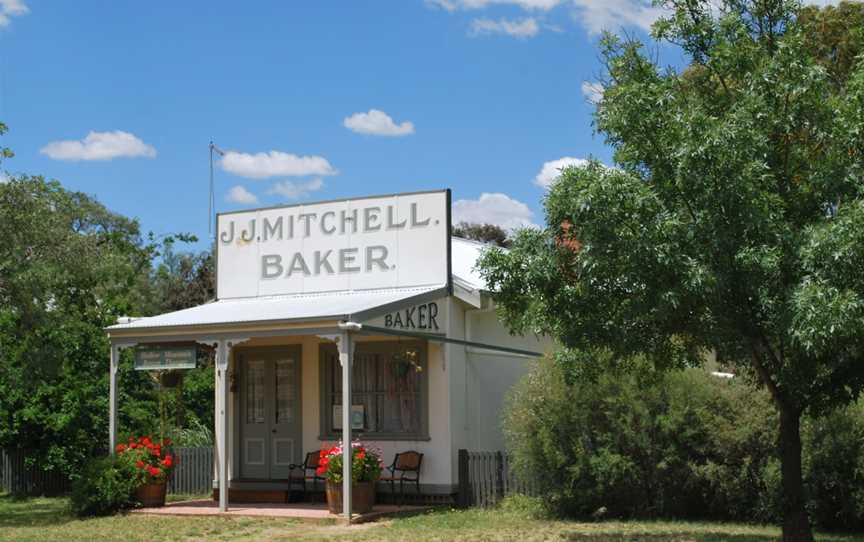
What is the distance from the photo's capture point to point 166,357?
17328 mm

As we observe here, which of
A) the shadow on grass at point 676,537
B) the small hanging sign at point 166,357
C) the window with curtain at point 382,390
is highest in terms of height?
the small hanging sign at point 166,357

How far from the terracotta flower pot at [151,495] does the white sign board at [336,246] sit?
3574 millimetres

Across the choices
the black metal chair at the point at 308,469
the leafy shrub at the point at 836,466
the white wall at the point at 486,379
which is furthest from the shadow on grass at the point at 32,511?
the leafy shrub at the point at 836,466

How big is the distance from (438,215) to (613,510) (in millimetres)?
5248

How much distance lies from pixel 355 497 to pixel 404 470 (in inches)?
63.9

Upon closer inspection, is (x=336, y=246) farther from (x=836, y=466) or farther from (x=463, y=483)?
(x=836, y=466)

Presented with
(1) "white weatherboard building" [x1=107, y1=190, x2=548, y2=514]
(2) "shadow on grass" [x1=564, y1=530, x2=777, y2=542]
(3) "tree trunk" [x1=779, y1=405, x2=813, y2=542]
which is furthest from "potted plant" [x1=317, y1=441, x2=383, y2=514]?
(3) "tree trunk" [x1=779, y1=405, x2=813, y2=542]

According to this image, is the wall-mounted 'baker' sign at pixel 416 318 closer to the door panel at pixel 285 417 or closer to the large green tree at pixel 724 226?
the door panel at pixel 285 417

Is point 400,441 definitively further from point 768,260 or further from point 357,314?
point 768,260

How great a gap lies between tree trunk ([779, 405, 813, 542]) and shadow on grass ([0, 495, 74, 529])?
33.6 ft

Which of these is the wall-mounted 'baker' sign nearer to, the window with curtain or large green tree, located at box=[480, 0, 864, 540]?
the window with curtain

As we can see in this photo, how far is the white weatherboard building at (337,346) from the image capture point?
55.4ft

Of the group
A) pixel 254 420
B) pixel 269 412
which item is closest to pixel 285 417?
pixel 269 412

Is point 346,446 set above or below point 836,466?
above
